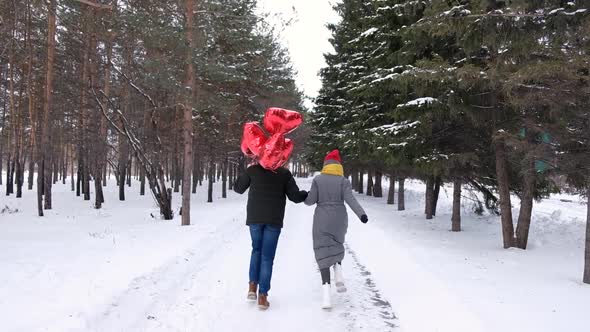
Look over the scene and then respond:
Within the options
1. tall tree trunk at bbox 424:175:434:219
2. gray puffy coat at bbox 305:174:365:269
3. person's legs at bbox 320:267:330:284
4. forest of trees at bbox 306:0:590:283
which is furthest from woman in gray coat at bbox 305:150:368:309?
tall tree trunk at bbox 424:175:434:219

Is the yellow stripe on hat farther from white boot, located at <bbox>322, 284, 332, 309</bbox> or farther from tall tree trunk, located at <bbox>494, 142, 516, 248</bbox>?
tall tree trunk, located at <bbox>494, 142, 516, 248</bbox>

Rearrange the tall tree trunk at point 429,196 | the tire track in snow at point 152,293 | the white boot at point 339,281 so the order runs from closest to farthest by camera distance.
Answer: the tire track in snow at point 152,293
the white boot at point 339,281
the tall tree trunk at point 429,196

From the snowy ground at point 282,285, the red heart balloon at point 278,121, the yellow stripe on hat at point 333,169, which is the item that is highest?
the red heart balloon at point 278,121

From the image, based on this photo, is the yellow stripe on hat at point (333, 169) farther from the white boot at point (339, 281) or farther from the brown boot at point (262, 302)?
the brown boot at point (262, 302)

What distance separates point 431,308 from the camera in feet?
15.9

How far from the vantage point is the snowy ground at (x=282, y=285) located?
14.2 feet

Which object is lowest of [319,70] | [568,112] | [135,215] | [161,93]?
[135,215]

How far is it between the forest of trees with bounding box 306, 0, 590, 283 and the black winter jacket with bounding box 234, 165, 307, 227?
4.12 metres

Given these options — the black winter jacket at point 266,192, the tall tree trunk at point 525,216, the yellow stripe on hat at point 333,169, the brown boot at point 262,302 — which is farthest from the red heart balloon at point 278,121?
the tall tree trunk at point 525,216

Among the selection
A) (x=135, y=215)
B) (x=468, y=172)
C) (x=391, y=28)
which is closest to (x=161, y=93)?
(x=135, y=215)

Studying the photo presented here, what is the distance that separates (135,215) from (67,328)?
1408 cm

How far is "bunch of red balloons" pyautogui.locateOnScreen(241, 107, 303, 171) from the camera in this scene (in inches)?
195

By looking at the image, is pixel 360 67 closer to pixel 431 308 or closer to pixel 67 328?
pixel 431 308

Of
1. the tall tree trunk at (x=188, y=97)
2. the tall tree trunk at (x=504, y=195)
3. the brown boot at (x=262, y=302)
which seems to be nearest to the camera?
the brown boot at (x=262, y=302)
